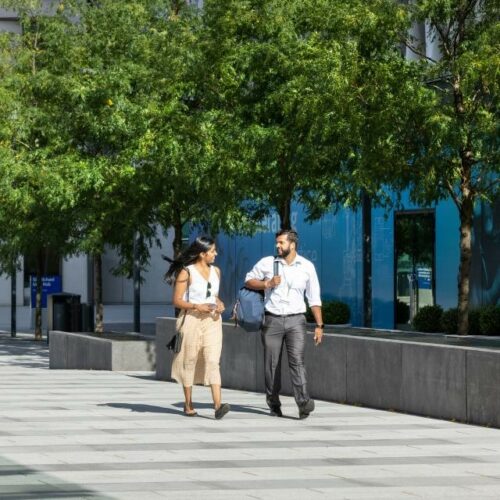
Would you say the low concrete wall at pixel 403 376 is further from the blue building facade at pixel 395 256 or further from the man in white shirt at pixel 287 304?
the blue building facade at pixel 395 256

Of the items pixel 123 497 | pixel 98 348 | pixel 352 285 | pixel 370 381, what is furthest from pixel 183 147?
pixel 123 497

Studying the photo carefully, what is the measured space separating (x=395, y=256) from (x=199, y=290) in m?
20.3

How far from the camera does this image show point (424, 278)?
3222cm

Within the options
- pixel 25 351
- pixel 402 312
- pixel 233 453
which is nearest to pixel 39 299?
pixel 25 351

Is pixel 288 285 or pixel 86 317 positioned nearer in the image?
pixel 288 285

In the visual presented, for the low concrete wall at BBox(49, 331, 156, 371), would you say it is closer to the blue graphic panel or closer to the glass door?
the glass door

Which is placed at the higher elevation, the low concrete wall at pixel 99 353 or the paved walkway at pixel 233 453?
the low concrete wall at pixel 99 353

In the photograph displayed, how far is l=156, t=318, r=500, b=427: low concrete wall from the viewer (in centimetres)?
1331

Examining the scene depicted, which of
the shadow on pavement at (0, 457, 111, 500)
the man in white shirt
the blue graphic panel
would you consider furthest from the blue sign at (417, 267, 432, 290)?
the shadow on pavement at (0, 457, 111, 500)

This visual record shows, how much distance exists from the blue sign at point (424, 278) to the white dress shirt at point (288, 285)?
1881cm

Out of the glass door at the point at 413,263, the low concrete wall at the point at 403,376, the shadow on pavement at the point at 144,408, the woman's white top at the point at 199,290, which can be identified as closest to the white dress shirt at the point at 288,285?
the woman's white top at the point at 199,290

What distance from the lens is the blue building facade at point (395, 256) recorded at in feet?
98.9

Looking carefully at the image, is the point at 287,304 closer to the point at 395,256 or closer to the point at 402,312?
the point at 402,312

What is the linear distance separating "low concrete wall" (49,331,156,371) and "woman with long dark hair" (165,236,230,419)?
9.17 meters
